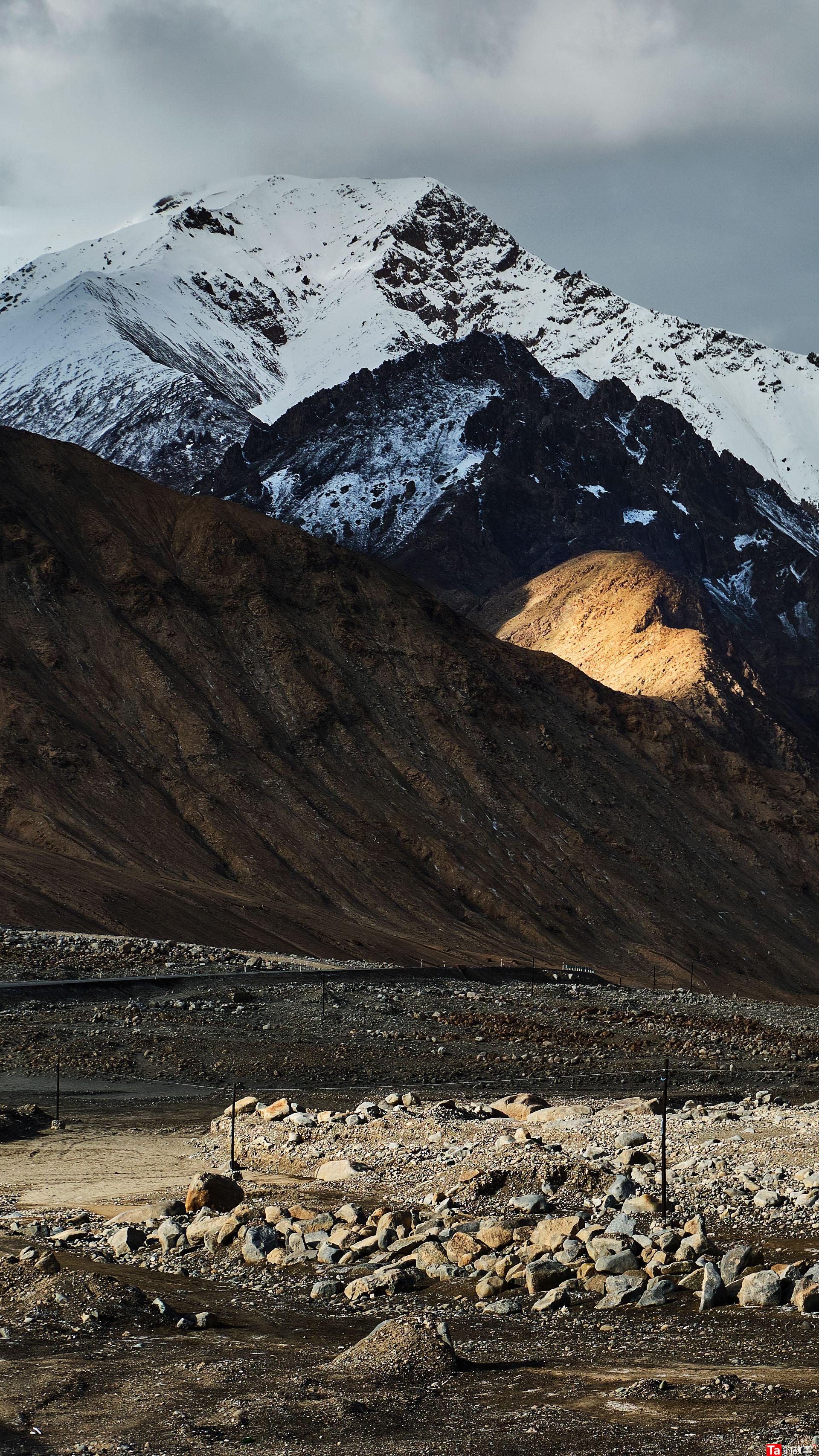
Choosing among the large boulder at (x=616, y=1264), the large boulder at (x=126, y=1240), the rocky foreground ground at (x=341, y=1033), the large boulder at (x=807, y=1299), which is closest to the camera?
the large boulder at (x=807, y=1299)

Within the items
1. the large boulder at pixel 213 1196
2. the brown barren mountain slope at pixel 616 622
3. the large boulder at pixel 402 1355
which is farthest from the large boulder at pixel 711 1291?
the brown barren mountain slope at pixel 616 622

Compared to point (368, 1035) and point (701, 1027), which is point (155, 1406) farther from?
point (701, 1027)

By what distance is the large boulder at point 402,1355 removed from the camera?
12844 millimetres

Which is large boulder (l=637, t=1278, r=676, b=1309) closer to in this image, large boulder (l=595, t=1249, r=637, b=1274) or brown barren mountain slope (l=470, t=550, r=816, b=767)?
large boulder (l=595, t=1249, r=637, b=1274)

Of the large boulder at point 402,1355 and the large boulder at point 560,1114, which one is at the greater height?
the large boulder at point 560,1114

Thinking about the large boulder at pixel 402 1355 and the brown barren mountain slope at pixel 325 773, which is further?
the brown barren mountain slope at pixel 325 773

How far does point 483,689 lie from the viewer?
93.4m

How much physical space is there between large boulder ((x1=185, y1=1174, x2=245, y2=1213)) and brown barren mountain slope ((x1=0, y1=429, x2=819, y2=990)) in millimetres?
34160

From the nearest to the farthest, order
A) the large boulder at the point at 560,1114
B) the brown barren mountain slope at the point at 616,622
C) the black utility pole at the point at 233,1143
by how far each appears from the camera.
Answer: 1. the black utility pole at the point at 233,1143
2. the large boulder at the point at 560,1114
3. the brown barren mountain slope at the point at 616,622

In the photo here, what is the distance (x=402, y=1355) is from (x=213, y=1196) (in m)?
7.70

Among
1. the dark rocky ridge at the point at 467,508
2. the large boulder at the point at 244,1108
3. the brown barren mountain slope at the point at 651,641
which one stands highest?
the dark rocky ridge at the point at 467,508

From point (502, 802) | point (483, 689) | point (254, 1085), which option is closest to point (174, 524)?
point (483, 689)

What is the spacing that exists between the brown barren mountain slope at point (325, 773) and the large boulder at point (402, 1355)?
137ft

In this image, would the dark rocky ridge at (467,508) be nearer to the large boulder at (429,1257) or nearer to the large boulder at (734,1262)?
the large boulder at (429,1257)
